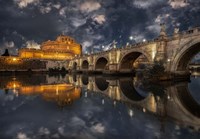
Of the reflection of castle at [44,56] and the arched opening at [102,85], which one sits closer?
the arched opening at [102,85]

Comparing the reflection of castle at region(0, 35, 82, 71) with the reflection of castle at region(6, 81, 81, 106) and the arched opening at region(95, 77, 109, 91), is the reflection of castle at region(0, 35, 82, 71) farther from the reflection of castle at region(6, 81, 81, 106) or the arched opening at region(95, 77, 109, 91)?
the reflection of castle at region(6, 81, 81, 106)

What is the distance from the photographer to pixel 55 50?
115750mm

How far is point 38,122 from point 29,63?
253 ft

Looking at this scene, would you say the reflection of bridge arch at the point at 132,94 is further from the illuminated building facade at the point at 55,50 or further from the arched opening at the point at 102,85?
the illuminated building facade at the point at 55,50

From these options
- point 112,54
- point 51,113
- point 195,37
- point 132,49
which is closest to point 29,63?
point 112,54

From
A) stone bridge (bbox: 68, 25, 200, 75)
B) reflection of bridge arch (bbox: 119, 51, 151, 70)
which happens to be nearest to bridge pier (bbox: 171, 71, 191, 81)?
stone bridge (bbox: 68, 25, 200, 75)

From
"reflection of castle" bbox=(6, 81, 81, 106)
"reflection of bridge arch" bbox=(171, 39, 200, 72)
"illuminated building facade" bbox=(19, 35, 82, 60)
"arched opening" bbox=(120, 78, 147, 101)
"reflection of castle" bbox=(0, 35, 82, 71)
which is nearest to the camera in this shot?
"reflection of castle" bbox=(6, 81, 81, 106)

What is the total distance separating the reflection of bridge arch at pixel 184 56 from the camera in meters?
26.2

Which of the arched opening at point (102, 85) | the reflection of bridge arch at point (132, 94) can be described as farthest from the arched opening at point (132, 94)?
the arched opening at point (102, 85)

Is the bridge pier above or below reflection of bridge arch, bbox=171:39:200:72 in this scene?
below

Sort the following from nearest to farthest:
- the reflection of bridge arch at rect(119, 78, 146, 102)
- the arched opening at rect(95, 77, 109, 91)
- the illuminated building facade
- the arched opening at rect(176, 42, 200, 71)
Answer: the reflection of bridge arch at rect(119, 78, 146, 102) → the arched opening at rect(95, 77, 109, 91) → the arched opening at rect(176, 42, 200, 71) → the illuminated building facade

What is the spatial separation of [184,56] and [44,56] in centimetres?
9205

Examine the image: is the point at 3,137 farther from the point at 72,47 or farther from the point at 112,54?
the point at 72,47

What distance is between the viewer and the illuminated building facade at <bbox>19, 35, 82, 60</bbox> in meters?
106
